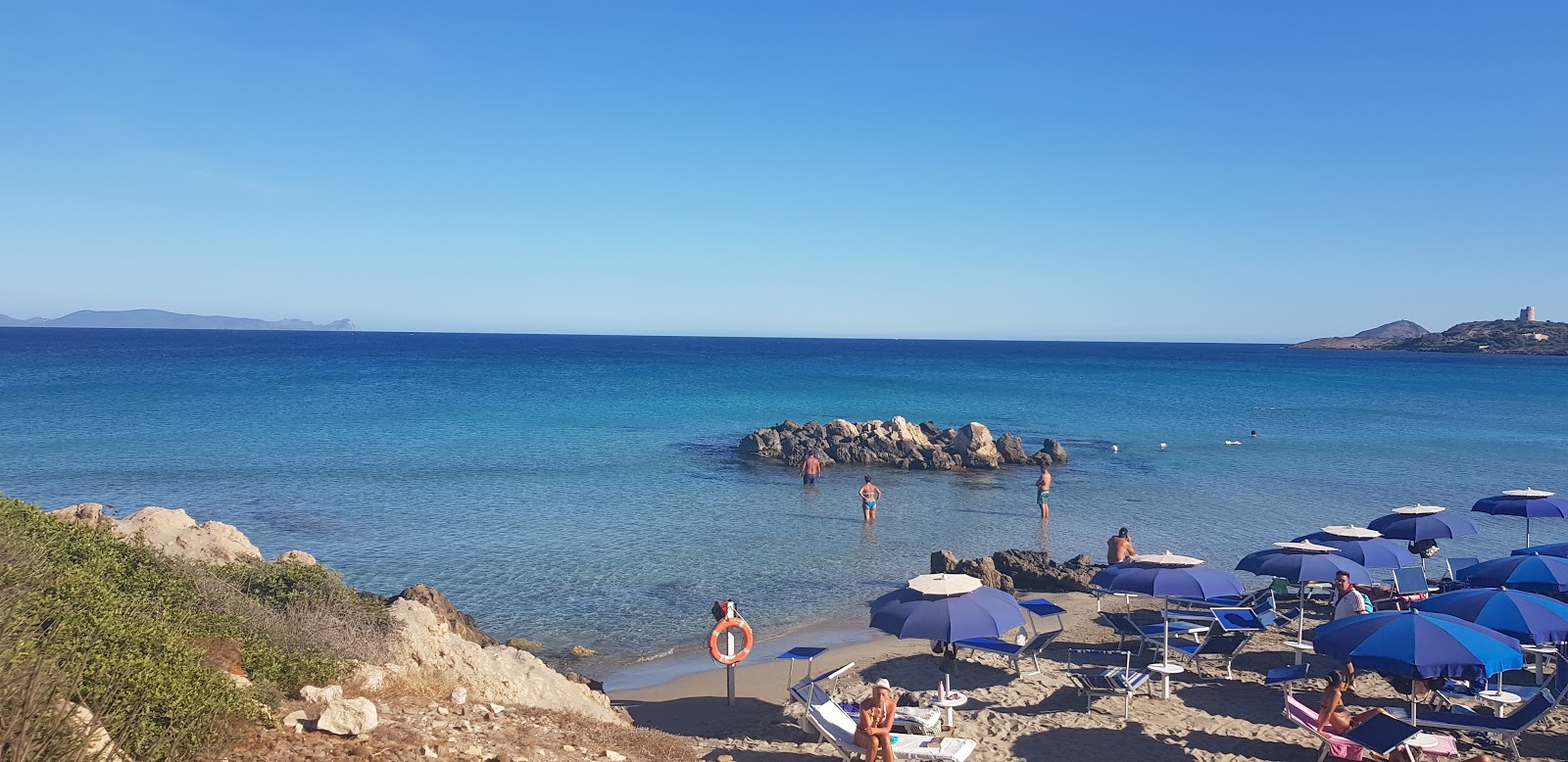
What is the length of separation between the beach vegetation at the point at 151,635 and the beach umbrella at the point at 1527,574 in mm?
14404

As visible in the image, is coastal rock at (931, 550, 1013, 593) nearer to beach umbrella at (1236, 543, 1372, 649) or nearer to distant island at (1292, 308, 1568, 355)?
beach umbrella at (1236, 543, 1372, 649)

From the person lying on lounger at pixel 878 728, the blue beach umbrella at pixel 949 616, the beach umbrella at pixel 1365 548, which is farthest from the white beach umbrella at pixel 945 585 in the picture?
the beach umbrella at pixel 1365 548

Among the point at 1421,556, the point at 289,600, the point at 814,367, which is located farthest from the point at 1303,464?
the point at 814,367

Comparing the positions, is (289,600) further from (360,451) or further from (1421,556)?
(360,451)

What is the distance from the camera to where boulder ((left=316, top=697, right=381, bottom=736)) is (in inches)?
275

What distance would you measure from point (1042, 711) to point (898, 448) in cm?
2460

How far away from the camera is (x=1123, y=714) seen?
10.7 meters

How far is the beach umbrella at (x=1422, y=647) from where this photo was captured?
852 centimetres

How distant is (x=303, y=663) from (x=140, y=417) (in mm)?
43090

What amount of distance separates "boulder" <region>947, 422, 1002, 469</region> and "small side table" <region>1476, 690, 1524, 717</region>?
2367 cm

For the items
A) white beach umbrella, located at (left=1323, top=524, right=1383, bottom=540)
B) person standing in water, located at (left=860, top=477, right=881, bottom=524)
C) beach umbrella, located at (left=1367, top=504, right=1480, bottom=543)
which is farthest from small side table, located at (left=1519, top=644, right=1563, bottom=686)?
person standing in water, located at (left=860, top=477, right=881, bottom=524)

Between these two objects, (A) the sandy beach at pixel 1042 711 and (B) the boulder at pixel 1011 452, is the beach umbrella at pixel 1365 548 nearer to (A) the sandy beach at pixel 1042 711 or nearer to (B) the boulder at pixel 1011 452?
(A) the sandy beach at pixel 1042 711

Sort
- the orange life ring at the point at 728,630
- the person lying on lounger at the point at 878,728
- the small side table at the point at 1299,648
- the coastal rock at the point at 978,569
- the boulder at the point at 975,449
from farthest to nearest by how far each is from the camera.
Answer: the boulder at the point at 975,449 < the coastal rock at the point at 978,569 < the small side table at the point at 1299,648 < the orange life ring at the point at 728,630 < the person lying on lounger at the point at 878,728

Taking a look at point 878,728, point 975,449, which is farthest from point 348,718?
point 975,449
